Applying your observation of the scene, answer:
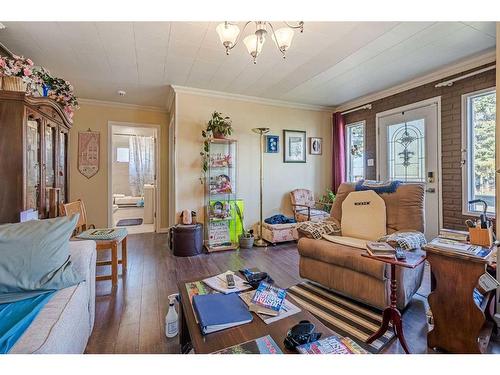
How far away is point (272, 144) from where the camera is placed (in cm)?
445

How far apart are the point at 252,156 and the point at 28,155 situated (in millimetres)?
2955

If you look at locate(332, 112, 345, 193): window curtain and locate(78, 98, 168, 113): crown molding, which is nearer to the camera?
locate(78, 98, 168, 113): crown molding

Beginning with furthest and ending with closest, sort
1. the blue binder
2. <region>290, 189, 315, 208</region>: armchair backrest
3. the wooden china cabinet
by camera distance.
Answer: <region>290, 189, 315, 208</region>: armchair backrest < the wooden china cabinet < the blue binder

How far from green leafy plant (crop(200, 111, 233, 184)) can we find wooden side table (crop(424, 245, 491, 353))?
3.01 meters

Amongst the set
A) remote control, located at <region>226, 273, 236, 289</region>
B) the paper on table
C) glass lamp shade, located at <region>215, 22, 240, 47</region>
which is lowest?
the paper on table

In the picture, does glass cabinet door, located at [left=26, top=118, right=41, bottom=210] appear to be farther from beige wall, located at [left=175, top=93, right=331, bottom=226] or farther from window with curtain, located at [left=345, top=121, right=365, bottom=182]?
window with curtain, located at [left=345, top=121, right=365, bottom=182]

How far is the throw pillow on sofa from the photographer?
129 cm

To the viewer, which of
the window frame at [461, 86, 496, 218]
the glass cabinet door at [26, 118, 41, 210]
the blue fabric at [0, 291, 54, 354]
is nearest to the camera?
the blue fabric at [0, 291, 54, 354]

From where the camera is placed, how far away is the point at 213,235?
3.85m

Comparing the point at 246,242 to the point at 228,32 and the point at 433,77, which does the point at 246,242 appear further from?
the point at 433,77

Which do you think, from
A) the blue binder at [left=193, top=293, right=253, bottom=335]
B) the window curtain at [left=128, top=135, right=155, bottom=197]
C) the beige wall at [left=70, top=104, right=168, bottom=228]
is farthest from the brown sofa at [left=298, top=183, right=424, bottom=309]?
the window curtain at [left=128, top=135, right=155, bottom=197]

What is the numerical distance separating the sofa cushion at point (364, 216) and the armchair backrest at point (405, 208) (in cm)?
6

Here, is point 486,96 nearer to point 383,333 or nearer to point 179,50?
point 383,333
